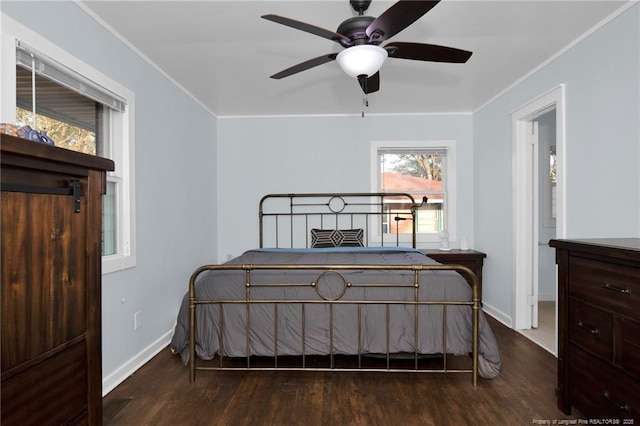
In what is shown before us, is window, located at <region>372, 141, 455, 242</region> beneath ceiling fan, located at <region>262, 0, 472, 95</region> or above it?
beneath

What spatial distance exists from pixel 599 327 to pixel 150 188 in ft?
9.76

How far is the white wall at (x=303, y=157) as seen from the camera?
4.32 metres

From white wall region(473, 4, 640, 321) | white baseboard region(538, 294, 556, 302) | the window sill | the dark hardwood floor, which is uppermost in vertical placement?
white wall region(473, 4, 640, 321)

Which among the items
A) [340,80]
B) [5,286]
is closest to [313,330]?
[5,286]

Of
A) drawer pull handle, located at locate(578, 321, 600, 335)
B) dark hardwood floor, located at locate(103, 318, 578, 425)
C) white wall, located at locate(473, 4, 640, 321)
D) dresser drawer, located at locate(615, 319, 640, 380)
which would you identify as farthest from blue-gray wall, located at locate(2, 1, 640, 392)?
dresser drawer, located at locate(615, 319, 640, 380)

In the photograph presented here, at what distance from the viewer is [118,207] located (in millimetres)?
2461

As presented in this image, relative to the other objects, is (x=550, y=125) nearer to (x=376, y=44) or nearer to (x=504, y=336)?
(x=504, y=336)

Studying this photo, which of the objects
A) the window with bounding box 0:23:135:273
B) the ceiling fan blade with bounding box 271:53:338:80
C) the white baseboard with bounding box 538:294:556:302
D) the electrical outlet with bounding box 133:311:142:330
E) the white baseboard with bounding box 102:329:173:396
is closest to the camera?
the window with bounding box 0:23:135:273

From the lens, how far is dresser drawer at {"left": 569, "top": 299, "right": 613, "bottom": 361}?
1561 mm

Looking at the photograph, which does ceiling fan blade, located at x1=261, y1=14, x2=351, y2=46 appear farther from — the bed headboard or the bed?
the bed headboard

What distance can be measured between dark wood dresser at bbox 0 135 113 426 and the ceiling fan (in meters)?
1.13

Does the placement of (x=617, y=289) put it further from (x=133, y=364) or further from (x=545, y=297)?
(x=545, y=297)

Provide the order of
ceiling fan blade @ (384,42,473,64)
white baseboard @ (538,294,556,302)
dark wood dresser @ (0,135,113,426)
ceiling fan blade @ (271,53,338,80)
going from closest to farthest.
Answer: dark wood dresser @ (0,135,113,426) < ceiling fan blade @ (384,42,473,64) < ceiling fan blade @ (271,53,338,80) < white baseboard @ (538,294,556,302)

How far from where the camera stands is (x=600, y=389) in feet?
5.28
